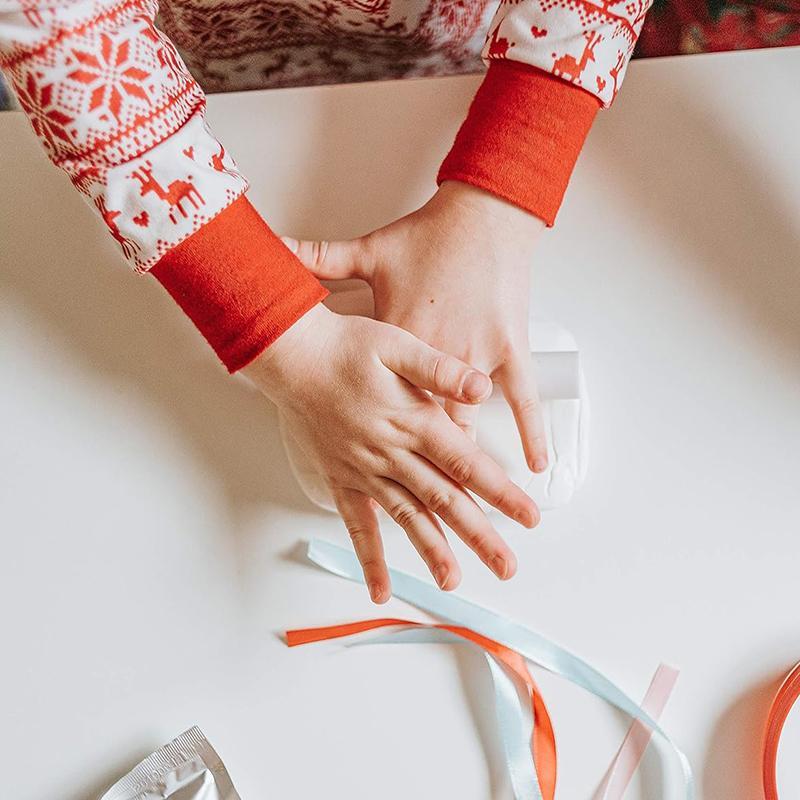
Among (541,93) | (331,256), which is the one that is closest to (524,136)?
(541,93)

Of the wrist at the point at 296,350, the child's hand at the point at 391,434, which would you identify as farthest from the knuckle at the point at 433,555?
the wrist at the point at 296,350

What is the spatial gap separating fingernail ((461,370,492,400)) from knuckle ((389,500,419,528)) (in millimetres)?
74

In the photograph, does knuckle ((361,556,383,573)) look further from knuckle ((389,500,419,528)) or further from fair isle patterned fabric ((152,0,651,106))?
fair isle patterned fabric ((152,0,651,106))

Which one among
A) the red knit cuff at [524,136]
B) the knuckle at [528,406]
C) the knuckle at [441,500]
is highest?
the red knit cuff at [524,136]

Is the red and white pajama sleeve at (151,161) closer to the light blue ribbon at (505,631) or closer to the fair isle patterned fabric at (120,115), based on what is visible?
the fair isle patterned fabric at (120,115)

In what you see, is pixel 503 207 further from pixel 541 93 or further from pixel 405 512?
pixel 405 512

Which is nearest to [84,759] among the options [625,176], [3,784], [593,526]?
[3,784]

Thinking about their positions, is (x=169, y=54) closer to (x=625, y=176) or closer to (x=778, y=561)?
(x=625, y=176)

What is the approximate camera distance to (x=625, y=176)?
0.56 metres

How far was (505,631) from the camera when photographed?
22.0 inches

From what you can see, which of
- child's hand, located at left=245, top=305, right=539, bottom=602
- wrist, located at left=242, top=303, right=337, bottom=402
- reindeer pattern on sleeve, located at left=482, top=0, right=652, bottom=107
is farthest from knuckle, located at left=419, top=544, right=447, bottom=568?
reindeer pattern on sleeve, located at left=482, top=0, right=652, bottom=107

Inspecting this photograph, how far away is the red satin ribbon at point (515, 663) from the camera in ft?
1.80

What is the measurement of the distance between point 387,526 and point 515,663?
11 cm

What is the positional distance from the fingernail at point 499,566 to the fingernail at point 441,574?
3 cm
